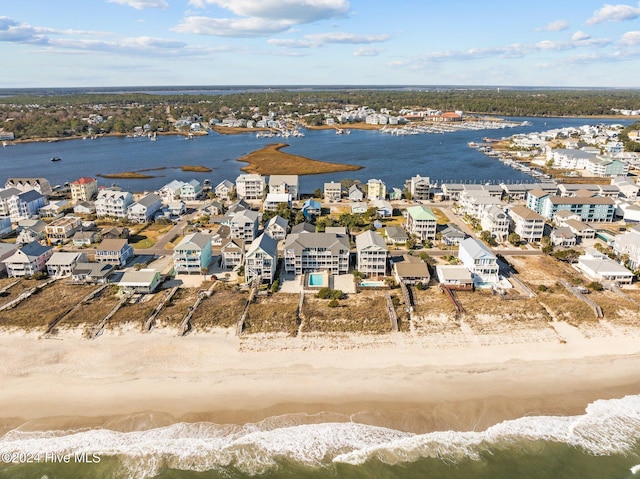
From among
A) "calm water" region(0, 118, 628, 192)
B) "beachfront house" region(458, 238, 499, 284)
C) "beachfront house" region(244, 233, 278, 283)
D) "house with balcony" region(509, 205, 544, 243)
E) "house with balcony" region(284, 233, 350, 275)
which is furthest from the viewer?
"calm water" region(0, 118, 628, 192)

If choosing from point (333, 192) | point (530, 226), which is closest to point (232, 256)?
point (333, 192)

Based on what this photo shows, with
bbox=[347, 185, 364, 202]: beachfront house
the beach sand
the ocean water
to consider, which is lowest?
the ocean water

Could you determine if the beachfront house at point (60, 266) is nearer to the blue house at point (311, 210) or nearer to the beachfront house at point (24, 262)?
the beachfront house at point (24, 262)

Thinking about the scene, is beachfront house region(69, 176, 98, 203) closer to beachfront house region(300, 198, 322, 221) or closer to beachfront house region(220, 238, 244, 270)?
beachfront house region(300, 198, 322, 221)

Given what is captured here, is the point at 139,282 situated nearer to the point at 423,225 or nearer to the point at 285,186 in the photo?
the point at 423,225

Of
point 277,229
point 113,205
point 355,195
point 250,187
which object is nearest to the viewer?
point 277,229

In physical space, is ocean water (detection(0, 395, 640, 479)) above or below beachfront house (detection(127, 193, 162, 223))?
below

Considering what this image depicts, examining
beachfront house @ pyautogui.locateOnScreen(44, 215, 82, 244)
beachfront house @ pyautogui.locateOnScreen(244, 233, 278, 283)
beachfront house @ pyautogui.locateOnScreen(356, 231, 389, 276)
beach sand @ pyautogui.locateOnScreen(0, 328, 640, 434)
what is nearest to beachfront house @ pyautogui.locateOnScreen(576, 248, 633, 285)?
beach sand @ pyautogui.locateOnScreen(0, 328, 640, 434)
